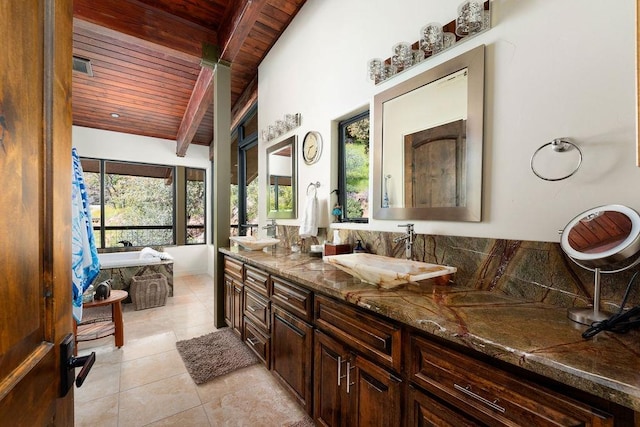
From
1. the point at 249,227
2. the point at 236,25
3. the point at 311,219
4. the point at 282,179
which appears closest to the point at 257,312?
the point at 311,219

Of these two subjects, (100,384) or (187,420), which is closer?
(187,420)

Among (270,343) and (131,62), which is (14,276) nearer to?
(270,343)

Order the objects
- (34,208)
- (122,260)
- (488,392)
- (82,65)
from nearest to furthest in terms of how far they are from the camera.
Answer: (34,208) → (488,392) → (82,65) → (122,260)

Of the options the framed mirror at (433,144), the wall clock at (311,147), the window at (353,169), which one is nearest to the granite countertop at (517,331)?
the framed mirror at (433,144)

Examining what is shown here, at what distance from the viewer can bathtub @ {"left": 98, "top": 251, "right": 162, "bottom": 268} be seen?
392cm

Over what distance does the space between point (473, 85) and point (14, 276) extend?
1.74 m

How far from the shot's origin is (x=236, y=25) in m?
2.59

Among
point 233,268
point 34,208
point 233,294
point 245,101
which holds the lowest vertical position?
point 233,294

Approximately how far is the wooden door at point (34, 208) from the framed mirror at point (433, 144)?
1544mm

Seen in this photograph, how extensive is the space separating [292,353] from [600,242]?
61.7 inches

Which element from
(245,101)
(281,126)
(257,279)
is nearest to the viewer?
(257,279)

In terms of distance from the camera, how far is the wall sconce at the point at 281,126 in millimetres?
2825

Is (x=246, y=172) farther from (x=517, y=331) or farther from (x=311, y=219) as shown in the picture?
(x=517, y=331)

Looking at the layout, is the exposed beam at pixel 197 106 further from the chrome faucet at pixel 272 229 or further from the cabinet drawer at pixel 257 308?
the cabinet drawer at pixel 257 308
